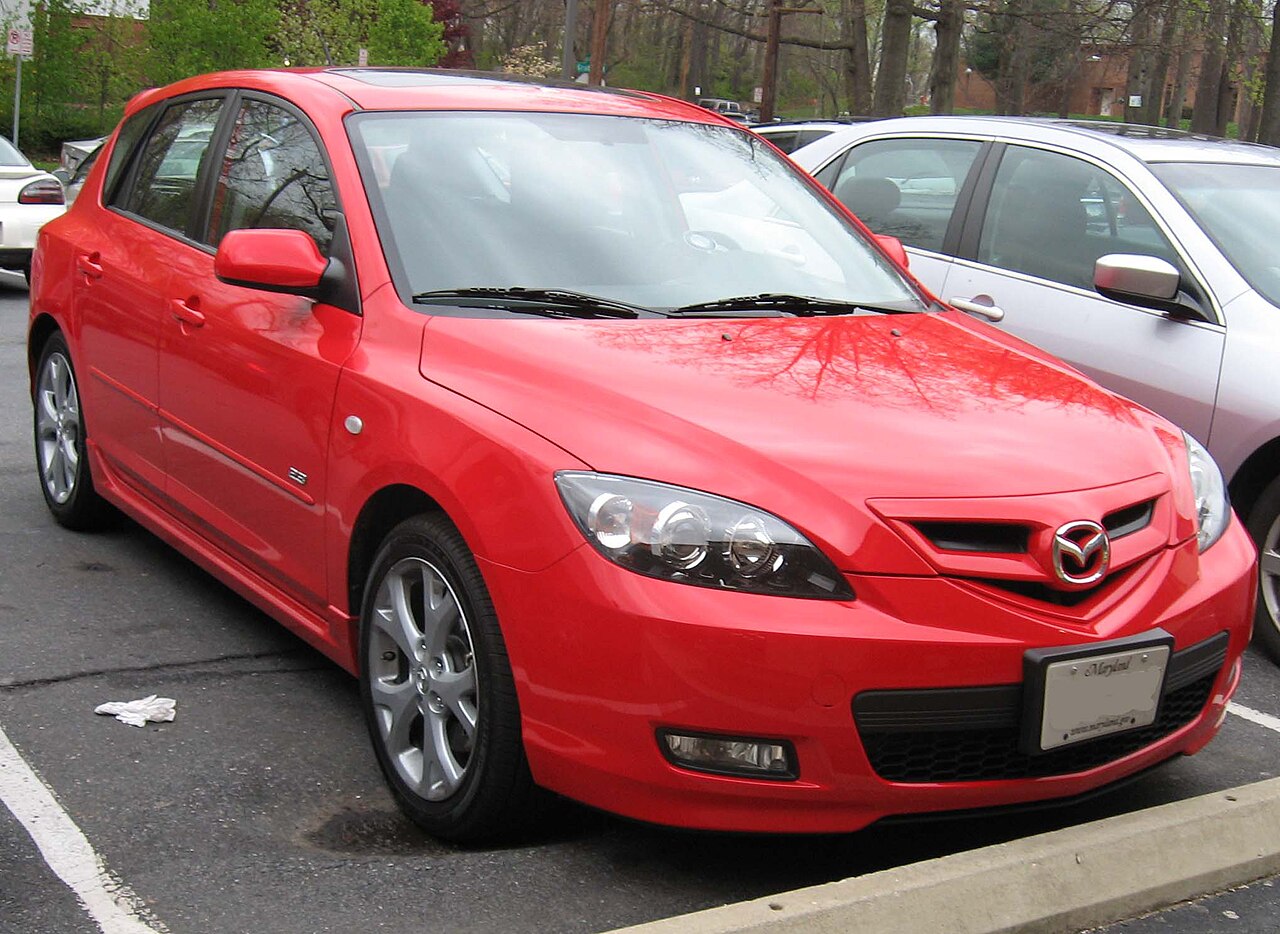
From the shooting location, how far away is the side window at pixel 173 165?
5.15 meters

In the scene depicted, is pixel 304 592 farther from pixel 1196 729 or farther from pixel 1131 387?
pixel 1131 387

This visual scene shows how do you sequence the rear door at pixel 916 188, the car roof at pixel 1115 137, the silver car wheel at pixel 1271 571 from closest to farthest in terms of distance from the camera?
the silver car wheel at pixel 1271 571 → the car roof at pixel 1115 137 → the rear door at pixel 916 188

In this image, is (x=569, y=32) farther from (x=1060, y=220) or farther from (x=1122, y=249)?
(x=1122, y=249)

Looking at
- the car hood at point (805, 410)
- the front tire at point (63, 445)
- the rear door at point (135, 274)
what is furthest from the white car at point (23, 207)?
the car hood at point (805, 410)

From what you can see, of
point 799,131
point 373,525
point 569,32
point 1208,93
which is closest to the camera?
point 373,525

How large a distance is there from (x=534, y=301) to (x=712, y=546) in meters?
1.11

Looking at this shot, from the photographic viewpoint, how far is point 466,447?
11.1 feet

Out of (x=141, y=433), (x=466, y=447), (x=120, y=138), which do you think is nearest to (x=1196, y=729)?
(x=466, y=447)

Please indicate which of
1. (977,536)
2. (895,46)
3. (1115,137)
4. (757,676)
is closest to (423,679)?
(757,676)

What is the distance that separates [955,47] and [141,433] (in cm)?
2955

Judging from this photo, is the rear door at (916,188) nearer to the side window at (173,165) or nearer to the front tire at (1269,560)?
the front tire at (1269,560)

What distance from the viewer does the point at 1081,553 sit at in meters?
3.16

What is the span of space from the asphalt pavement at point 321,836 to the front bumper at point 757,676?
5.7 inches

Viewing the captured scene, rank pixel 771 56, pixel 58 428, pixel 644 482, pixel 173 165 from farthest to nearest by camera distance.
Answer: pixel 771 56 < pixel 58 428 < pixel 173 165 < pixel 644 482
